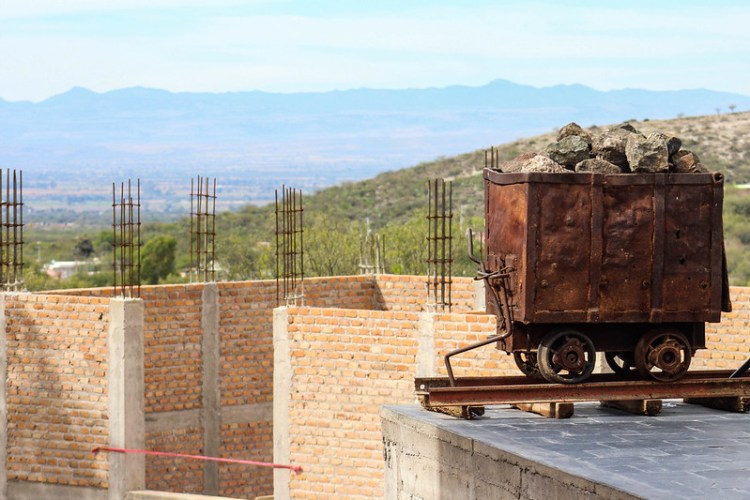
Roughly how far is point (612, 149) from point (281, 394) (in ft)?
22.1

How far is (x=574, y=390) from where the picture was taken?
9914mm

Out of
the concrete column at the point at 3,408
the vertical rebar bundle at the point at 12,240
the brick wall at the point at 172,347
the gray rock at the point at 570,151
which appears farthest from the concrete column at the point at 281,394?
the gray rock at the point at 570,151

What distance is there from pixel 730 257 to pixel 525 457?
4086cm

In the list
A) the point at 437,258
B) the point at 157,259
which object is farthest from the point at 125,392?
the point at 157,259

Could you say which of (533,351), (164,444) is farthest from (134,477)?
(533,351)

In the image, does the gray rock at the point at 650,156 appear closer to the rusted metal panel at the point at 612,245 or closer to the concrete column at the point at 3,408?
the rusted metal panel at the point at 612,245

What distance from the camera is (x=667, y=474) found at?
319 inches

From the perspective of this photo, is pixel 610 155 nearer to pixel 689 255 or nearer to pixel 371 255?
pixel 689 255

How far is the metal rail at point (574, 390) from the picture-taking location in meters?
9.91

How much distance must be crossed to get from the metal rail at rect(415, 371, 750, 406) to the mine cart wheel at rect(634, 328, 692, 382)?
0.27ft

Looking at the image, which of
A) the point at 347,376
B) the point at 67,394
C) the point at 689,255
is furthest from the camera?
the point at 67,394

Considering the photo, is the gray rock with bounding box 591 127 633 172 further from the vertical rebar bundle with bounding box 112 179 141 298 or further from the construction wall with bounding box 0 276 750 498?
the vertical rebar bundle with bounding box 112 179 141 298

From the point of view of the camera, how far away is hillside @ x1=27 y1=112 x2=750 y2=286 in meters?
35.6

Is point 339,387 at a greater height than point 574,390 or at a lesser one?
lesser
